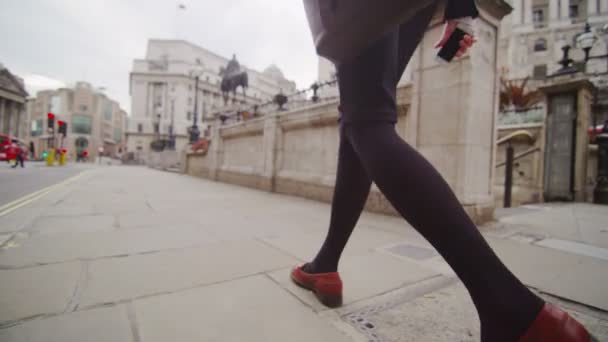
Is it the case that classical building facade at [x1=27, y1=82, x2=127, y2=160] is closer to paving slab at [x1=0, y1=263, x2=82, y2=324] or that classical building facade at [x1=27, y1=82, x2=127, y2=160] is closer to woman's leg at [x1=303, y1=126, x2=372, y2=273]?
paving slab at [x1=0, y1=263, x2=82, y2=324]

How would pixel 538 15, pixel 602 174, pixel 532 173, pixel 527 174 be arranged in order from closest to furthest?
1. pixel 602 174
2. pixel 532 173
3. pixel 527 174
4. pixel 538 15

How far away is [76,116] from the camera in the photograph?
63500mm

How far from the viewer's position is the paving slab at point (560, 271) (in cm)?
145

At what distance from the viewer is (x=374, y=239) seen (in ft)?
8.34

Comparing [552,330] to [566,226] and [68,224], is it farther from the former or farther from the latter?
[566,226]

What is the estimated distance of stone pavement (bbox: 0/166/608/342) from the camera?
1.08m

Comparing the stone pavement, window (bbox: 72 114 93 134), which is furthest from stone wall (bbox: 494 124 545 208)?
window (bbox: 72 114 93 134)

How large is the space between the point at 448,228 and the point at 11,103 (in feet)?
220

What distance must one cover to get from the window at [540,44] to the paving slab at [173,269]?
46.0 meters

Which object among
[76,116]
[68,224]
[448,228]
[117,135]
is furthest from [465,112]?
[117,135]

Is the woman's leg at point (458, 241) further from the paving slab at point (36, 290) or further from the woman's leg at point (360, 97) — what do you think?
the paving slab at point (36, 290)

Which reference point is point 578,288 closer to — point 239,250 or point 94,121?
point 239,250

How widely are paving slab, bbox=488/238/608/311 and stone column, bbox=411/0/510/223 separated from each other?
1.06 meters

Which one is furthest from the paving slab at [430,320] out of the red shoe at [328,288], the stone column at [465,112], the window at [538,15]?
the window at [538,15]
